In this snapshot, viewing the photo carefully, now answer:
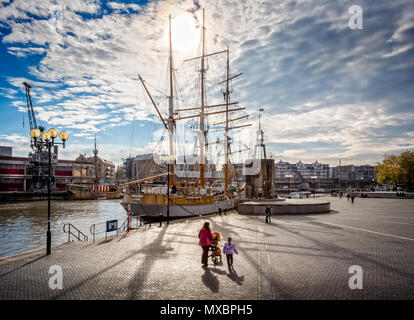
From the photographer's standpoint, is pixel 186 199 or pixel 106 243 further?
pixel 186 199

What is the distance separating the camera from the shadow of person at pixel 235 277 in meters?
8.25

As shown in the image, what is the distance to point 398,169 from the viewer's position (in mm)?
65062

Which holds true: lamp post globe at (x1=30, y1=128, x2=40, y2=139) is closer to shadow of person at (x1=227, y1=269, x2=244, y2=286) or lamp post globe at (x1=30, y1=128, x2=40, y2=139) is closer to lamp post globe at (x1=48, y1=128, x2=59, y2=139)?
lamp post globe at (x1=48, y1=128, x2=59, y2=139)

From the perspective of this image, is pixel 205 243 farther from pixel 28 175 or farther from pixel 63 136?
pixel 28 175

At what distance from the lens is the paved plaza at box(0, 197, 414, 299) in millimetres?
7376

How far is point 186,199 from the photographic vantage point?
1272 inches

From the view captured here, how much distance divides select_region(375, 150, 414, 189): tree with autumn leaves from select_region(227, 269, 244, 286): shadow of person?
7161 cm

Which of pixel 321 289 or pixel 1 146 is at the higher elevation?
pixel 1 146

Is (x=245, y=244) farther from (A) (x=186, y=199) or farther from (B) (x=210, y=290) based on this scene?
(A) (x=186, y=199)

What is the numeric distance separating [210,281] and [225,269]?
55.0 inches

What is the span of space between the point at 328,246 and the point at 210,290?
7766mm

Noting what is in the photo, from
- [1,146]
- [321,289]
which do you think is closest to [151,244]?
[321,289]

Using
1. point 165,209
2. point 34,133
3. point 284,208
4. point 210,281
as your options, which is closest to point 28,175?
point 165,209
